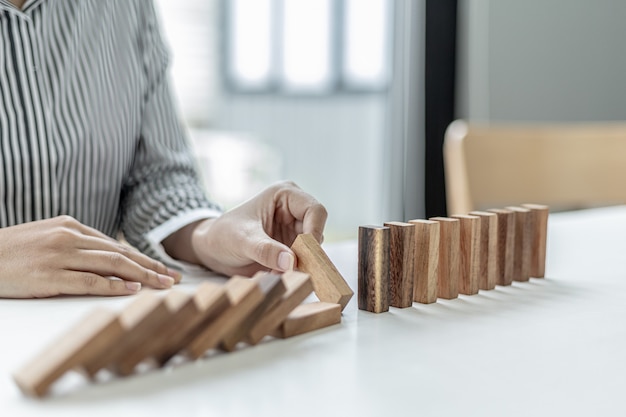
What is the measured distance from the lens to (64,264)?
30.0 inches

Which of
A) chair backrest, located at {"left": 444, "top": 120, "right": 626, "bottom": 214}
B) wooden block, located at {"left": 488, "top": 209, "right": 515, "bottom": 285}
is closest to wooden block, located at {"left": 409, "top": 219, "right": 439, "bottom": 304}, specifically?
wooden block, located at {"left": 488, "top": 209, "right": 515, "bottom": 285}

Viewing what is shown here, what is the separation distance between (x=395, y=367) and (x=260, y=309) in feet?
0.32

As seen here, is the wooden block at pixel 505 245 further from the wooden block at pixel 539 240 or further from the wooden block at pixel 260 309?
the wooden block at pixel 260 309

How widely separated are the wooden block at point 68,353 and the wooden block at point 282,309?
0.12 m

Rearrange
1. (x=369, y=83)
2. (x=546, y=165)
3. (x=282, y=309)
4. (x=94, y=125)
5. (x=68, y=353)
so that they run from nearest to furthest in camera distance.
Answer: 1. (x=68, y=353)
2. (x=282, y=309)
3. (x=94, y=125)
4. (x=546, y=165)
5. (x=369, y=83)

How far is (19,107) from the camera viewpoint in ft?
3.45

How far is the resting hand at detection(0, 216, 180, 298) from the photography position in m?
0.75

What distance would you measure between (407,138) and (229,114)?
1668 millimetres

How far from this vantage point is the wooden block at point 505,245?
0.80 metres

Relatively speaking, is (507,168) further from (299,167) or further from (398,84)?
(299,167)

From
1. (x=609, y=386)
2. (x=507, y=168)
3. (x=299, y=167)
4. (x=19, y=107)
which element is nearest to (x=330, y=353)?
(x=609, y=386)

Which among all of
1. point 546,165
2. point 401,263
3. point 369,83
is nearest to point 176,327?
point 401,263

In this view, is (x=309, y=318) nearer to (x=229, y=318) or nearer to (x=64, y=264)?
(x=229, y=318)

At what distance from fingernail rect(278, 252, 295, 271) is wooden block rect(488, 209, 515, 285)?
8.6 inches
